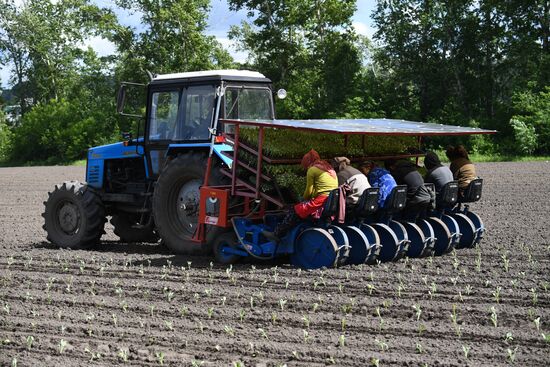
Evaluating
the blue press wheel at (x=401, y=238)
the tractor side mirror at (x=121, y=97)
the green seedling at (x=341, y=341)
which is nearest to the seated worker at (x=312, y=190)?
the blue press wheel at (x=401, y=238)

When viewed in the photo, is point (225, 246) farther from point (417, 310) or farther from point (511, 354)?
point (511, 354)

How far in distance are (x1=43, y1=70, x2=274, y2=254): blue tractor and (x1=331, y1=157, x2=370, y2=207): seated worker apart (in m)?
1.45

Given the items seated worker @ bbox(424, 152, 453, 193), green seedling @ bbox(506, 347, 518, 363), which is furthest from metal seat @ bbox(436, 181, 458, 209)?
green seedling @ bbox(506, 347, 518, 363)

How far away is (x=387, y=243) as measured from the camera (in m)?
11.2

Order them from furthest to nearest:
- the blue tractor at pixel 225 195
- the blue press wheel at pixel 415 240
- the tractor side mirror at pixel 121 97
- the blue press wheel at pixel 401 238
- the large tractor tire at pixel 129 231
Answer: the large tractor tire at pixel 129 231
the tractor side mirror at pixel 121 97
the blue press wheel at pixel 415 240
the blue press wheel at pixel 401 238
the blue tractor at pixel 225 195

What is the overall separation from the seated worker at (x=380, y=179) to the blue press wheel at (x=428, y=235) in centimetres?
75

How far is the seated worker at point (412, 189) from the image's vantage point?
11.9 meters

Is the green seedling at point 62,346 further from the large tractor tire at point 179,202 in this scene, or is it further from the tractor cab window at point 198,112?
the tractor cab window at point 198,112

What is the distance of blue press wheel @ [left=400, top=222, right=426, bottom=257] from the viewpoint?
458 inches

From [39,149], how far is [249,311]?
43182 mm

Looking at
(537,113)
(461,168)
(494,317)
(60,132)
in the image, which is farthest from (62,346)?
(60,132)

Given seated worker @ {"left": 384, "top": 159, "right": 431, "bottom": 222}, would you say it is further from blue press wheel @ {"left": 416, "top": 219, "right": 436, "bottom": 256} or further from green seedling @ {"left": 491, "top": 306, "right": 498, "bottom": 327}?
green seedling @ {"left": 491, "top": 306, "right": 498, "bottom": 327}

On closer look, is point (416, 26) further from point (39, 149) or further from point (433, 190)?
point (433, 190)

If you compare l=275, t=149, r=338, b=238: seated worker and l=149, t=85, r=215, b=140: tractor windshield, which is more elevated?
l=149, t=85, r=215, b=140: tractor windshield
